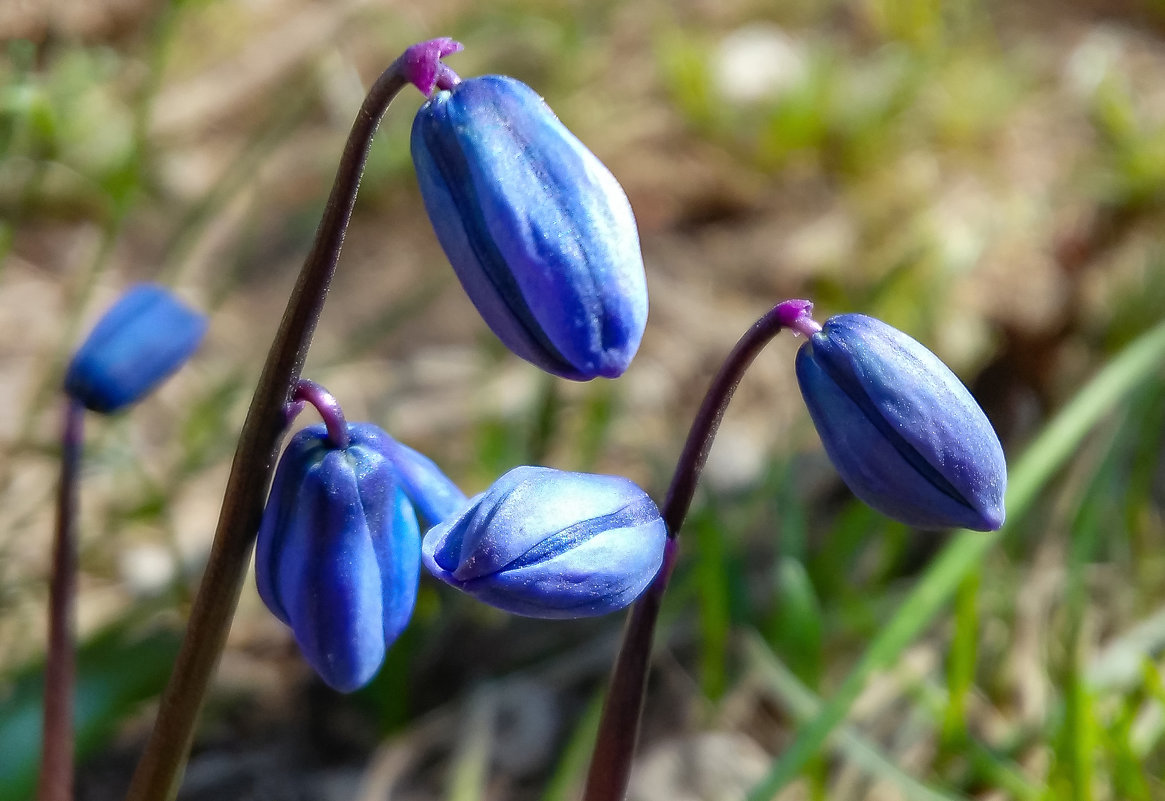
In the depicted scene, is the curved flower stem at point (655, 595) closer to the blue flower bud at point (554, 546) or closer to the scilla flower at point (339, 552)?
the blue flower bud at point (554, 546)

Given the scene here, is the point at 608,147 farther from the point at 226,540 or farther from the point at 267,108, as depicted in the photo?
the point at 226,540

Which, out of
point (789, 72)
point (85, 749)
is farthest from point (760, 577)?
point (789, 72)

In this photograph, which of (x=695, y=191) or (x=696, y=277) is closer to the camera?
(x=696, y=277)

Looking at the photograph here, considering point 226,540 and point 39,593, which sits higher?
point 226,540

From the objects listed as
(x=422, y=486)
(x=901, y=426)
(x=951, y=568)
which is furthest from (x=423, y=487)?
(x=951, y=568)

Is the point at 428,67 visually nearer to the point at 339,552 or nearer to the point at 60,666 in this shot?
the point at 339,552

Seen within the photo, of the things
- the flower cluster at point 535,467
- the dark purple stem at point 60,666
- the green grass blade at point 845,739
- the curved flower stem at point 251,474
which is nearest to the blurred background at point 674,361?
the green grass blade at point 845,739
